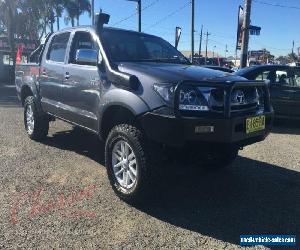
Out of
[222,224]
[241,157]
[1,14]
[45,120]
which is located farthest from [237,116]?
[1,14]

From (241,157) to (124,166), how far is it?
277 cm

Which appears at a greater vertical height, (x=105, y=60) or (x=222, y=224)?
(x=105, y=60)

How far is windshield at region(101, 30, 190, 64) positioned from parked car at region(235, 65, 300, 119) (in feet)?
13.7

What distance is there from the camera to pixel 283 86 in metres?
9.77

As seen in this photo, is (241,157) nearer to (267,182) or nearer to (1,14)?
(267,182)

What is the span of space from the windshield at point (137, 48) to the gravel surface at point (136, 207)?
62.4 inches

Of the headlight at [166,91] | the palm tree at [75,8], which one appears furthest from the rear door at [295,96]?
the palm tree at [75,8]

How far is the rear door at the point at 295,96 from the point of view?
31.7 ft

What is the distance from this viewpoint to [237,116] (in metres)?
4.32

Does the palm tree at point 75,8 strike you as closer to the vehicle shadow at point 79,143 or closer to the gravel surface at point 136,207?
the vehicle shadow at point 79,143

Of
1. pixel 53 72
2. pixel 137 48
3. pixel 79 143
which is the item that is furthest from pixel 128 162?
pixel 79 143

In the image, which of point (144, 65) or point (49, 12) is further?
point (49, 12)

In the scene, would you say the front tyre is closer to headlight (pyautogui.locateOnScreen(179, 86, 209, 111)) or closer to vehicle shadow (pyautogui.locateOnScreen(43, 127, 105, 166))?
headlight (pyautogui.locateOnScreen(179, 86, 209, 111))

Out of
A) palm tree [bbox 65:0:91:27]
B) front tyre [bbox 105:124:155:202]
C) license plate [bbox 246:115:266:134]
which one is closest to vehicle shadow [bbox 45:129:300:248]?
front tyre [bbox 105:124:155:202]
